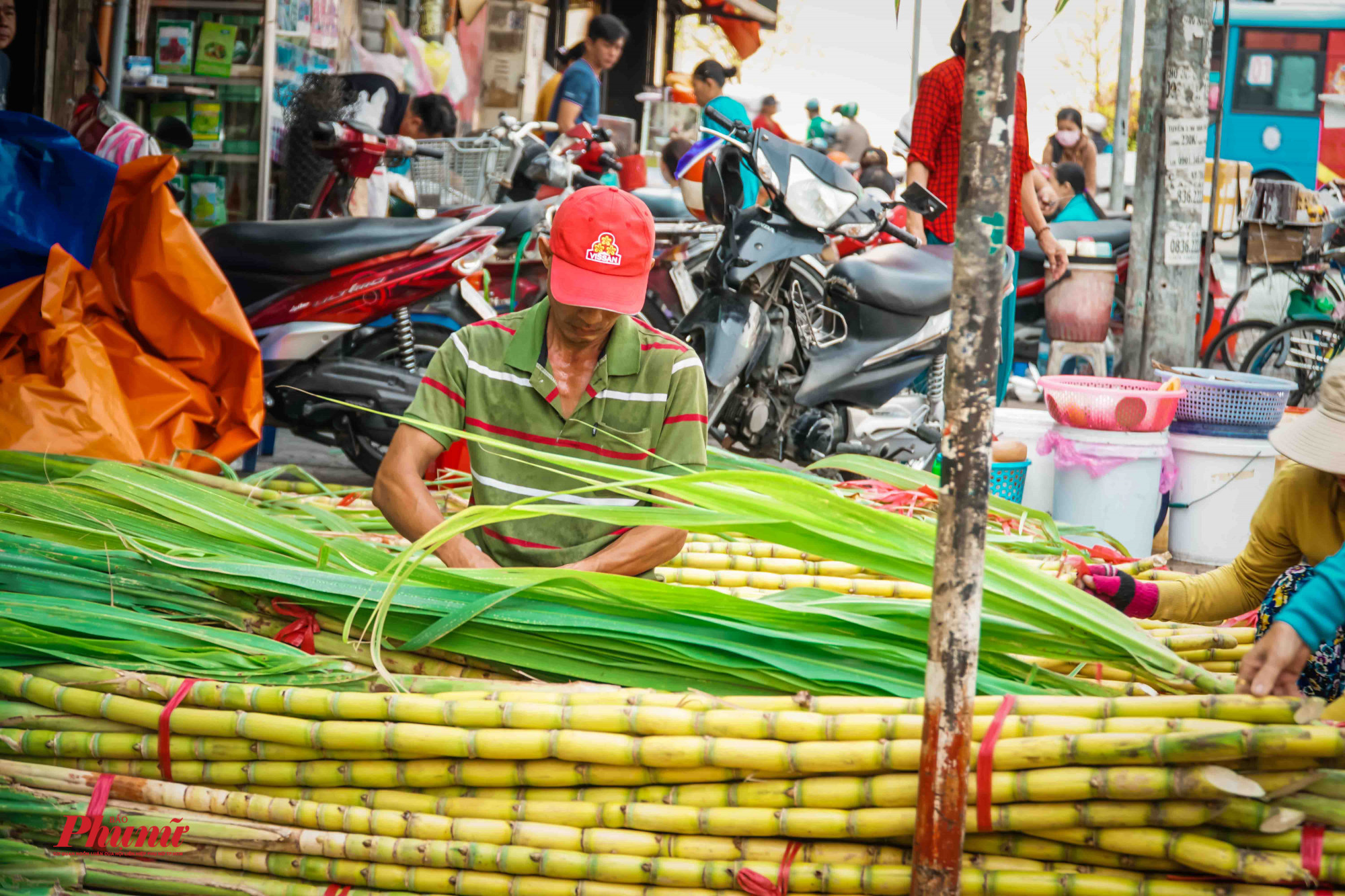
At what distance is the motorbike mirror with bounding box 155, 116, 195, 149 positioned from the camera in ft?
19.3

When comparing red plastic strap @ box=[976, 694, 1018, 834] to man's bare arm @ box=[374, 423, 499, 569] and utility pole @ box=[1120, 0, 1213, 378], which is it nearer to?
man's bare arm @ box=[374, 423, 499, 569]

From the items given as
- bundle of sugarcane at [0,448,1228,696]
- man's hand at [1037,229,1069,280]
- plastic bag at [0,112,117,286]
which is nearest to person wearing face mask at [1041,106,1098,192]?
man's hand at [1037,229,1069,280]

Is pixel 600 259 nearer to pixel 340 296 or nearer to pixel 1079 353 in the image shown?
pixel 340 296

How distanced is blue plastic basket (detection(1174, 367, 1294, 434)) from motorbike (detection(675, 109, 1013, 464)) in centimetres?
86

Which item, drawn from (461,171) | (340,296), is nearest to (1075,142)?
(461,171)

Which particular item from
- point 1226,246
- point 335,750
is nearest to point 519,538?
point 335,750

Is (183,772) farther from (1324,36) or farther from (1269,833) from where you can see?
(1324,36)

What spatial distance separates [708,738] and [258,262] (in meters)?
3.41

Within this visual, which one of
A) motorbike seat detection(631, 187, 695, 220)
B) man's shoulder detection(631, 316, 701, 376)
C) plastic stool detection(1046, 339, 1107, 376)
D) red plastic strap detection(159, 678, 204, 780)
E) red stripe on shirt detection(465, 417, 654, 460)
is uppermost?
motorbike seat detection(631, 187, 695, 220)

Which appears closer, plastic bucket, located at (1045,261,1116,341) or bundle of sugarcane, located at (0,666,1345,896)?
bundle of sugarcane, located at (0,666,1345,896)

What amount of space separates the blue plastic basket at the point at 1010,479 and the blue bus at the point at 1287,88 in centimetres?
A: 1060

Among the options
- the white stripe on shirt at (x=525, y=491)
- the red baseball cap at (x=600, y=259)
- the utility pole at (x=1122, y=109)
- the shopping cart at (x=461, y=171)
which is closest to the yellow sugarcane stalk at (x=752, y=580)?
the white stripe on shirt at (x=525, y=491)

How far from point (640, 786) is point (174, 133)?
5261mm

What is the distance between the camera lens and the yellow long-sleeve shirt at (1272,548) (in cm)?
209
